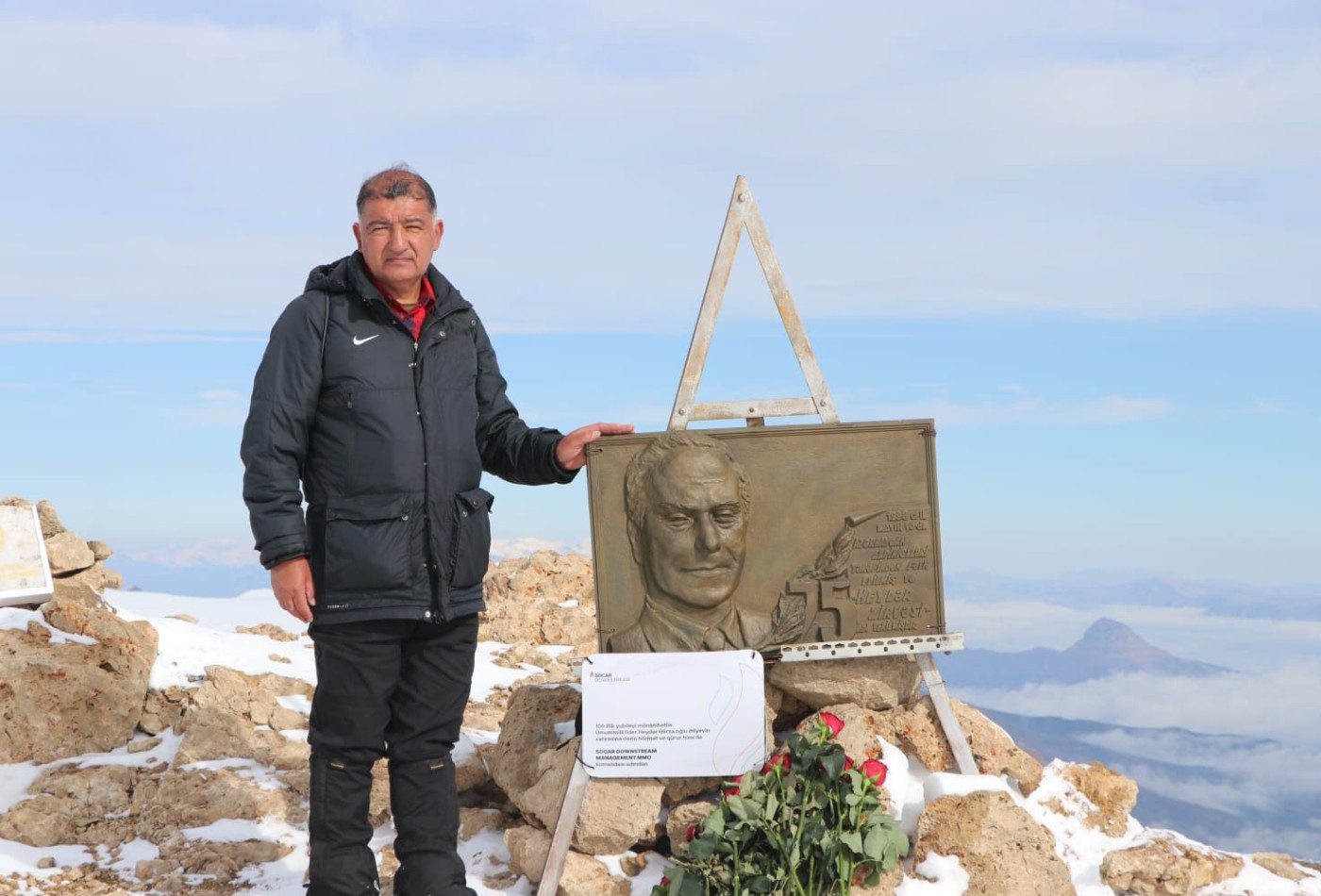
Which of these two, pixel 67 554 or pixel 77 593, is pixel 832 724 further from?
pixel 67 554

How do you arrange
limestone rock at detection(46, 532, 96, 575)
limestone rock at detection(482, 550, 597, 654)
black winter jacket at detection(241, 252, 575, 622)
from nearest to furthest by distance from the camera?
black winter jacket at detection(241, 252, 575, 622) < limestone rock at detection(46, 532, 96, 575) < limestone rock at detection(482, 550, 597, 654)

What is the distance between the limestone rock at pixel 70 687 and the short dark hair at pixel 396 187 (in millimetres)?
3951

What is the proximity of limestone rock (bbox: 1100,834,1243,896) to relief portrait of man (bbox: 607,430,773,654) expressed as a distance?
6.53ft

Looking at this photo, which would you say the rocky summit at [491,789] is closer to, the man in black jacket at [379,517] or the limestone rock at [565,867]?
the limestone rock at [565,867]

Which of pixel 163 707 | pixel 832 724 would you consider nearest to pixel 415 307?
pixel 832 724

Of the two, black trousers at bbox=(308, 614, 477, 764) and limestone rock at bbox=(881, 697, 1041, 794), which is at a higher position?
black trousers at bbox=(308, 614, 477, 764)

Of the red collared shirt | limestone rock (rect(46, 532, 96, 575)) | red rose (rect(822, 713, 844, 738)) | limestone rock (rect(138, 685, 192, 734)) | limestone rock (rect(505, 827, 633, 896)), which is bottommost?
limestone rock (rect(505, 827, 633, 896))

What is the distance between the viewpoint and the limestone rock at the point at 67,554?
28.5ft

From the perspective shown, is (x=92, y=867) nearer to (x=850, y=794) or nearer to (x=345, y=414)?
(x=345, y=414)

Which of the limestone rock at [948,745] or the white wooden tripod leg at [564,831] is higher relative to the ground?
the limestone rock at [948,745]

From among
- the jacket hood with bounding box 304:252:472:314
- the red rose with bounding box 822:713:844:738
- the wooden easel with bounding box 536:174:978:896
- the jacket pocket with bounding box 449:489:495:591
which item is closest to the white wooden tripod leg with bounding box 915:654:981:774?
the wooden easel with bounding box 536:174:978:896

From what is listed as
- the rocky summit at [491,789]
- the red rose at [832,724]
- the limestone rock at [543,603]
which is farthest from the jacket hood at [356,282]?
the limestone rock at [543,603]

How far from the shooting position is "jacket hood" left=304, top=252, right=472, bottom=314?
208 inches

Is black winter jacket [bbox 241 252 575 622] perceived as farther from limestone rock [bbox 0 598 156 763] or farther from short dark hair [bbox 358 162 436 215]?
limestone rock [bbox 0 598 156 763]
